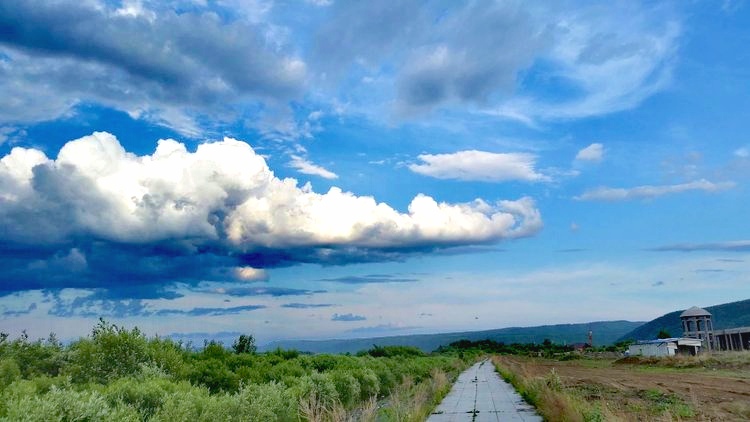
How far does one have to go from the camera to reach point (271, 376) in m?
25.5

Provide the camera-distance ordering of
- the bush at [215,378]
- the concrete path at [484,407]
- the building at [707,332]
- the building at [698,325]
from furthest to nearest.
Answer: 1. the building at [698,325]
2. the building at [707,332]
3. the bush at [215,378]
4. the concrete path at [484,407]

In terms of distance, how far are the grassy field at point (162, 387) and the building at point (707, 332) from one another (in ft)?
261

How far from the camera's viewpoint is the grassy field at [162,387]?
8.22m

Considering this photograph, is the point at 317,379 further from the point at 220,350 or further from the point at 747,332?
the point at 747,332

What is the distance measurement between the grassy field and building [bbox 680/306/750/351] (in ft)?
261

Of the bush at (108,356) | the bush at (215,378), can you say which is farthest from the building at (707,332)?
the bush at (108,356)

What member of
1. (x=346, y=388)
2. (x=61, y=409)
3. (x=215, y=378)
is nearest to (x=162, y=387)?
(x=61, y=409)

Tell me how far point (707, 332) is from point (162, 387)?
103 m

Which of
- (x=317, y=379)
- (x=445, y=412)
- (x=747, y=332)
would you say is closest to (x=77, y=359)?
(x=317, y=379)

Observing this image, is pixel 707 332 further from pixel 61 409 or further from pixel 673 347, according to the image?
pixel 61 409

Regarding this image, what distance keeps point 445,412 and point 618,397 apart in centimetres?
996

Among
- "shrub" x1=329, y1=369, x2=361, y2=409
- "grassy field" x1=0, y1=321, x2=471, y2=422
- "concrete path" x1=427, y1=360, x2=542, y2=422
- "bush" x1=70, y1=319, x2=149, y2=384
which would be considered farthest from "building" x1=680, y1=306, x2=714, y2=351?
"bush" x1=70, y1=319, x2=149, y2=384

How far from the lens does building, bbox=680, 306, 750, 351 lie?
97500 millimetres

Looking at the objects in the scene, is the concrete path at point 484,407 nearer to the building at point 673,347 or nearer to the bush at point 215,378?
the bush at point 215,378
